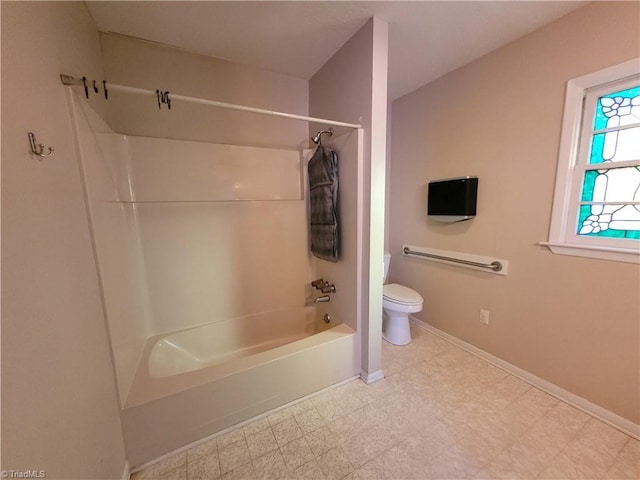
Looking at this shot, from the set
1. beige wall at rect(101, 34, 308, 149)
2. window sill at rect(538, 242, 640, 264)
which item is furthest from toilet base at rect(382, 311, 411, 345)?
beige wall at rect(101, 34, 308, 149)

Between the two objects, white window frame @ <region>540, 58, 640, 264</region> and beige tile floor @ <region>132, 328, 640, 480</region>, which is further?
white window frame @ <region>540, 58, 640, 264</region>

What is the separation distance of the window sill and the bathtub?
1.42m

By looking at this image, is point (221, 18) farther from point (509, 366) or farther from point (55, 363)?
point (509, 366)

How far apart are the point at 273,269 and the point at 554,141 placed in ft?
7.15

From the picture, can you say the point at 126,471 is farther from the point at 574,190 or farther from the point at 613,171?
the point at 613,171

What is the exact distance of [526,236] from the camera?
1.67m

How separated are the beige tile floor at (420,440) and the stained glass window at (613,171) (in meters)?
1.12

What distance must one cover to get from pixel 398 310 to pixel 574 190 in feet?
4.62

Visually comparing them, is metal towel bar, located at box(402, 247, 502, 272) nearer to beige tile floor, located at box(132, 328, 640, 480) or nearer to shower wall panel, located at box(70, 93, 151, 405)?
beige tile floor, located at box(132, 328, 640, 480)

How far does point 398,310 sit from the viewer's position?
6.90 feet

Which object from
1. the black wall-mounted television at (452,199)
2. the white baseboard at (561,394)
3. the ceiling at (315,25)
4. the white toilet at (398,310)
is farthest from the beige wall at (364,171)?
the white baseboard at (561,394)

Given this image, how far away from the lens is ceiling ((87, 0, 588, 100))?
1329 mm

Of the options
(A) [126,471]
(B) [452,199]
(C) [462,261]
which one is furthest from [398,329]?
(A) [126,471]

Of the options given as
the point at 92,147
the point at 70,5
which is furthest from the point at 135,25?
the point at 92,147
